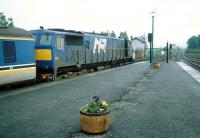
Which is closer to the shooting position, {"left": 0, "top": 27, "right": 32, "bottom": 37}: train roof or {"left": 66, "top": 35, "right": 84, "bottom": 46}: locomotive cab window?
{"left": 0, "top": 27, "right": 32, "bottom": 37}: train roof

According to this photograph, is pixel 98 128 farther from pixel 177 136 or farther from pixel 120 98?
pixel 120 98

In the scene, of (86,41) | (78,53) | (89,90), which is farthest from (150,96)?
(86,41)

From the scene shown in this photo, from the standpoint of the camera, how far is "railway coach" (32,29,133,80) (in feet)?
65.2

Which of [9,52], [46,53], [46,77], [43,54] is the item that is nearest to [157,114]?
[9,52]

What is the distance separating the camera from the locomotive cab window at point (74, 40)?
2222cm

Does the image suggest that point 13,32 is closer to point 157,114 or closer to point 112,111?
point 112,111

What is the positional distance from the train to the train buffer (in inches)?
54.7

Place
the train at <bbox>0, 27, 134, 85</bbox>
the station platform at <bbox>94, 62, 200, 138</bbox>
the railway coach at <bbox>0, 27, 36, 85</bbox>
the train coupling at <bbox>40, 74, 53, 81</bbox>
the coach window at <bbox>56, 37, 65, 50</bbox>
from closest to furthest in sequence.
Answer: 1. the station platform at <bbox>94, 62, 200, 138</bbox>
2. the railway coach at <bbox>0, 27, 36, 85</bbox>
3. the train at <bbox>0, 27, 134, 85</bbox>
4. the train coupling at <bbox>40, 74, 53, 81</bbox>
5. the coach window at <bbox>56, 37, 65, 50</bbox>

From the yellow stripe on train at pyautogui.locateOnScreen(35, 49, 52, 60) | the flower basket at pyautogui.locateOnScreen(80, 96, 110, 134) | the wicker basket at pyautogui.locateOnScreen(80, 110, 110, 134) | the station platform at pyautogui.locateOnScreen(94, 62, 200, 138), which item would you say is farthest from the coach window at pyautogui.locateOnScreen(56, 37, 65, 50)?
the wicker basket at pyautogui.locateOnScreen(80, 110, 110, 134)

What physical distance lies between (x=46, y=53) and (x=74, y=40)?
3910mm

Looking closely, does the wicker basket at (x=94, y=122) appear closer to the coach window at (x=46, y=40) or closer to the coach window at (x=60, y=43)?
the coach window at (x=46, y=40)

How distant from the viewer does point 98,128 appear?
801 cm

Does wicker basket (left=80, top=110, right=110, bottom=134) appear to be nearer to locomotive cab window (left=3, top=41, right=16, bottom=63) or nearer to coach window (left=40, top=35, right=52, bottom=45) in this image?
locomotive cab window (left=3, top=41, right=16, bottom=63)

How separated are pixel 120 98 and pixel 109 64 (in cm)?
1995
